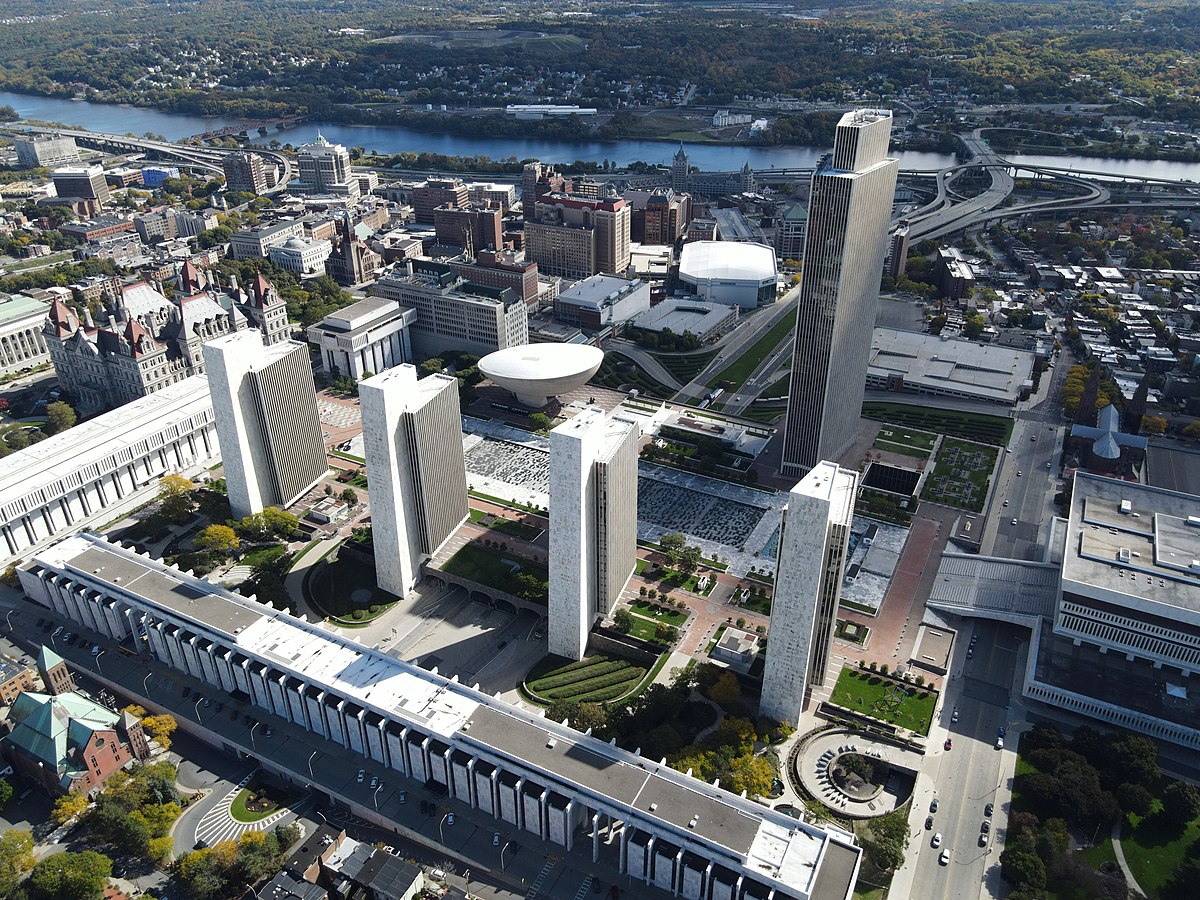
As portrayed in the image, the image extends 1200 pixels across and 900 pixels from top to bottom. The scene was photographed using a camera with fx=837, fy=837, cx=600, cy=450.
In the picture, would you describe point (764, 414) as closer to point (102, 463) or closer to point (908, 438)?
point (908, 438)

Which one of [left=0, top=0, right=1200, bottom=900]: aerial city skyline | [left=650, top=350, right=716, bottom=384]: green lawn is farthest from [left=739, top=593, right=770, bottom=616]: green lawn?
[left=650, top=350, right=716, bottom=384]: green lawn

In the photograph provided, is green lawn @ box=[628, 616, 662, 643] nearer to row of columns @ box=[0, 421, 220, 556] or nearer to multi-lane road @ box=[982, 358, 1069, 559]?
multi-lane road @ box=[982, 358, 1069, 559]

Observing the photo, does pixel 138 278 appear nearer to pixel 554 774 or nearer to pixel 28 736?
pixel 28 736

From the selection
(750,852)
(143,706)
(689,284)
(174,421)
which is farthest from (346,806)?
(689,284)

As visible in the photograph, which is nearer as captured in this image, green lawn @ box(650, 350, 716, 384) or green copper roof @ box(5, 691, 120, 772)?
green copper roof @ box(5, 691, 120, 772)

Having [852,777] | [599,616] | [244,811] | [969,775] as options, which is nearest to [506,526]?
[599,616]

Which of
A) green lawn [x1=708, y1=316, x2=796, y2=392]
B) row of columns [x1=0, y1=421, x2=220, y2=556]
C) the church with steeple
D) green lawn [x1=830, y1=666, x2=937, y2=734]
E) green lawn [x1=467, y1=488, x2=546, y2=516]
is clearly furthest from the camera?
green lawn [x1=708, y1=316, x2=796, y2=392]
